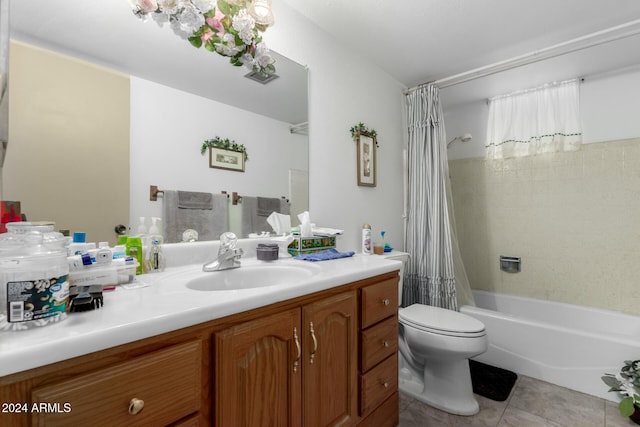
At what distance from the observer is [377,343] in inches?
49.9

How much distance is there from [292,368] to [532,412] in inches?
60.4

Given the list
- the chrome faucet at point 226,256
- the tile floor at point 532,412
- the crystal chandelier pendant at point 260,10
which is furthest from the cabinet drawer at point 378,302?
the crystal chandelier pendant at point 260,10

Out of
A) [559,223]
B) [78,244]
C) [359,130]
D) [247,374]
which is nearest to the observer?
[247,374]

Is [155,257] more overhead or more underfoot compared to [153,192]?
more underfoot

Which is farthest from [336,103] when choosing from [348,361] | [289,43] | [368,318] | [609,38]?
[609,38]

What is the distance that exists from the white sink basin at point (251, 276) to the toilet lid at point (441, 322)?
2.74 ft

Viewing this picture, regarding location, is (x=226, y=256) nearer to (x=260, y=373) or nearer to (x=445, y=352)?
(x=260, y=373)

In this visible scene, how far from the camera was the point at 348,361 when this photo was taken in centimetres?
113

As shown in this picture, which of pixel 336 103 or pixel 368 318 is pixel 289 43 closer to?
pixel 336 103

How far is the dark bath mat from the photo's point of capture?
1713mm

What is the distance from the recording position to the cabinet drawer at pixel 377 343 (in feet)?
3.92

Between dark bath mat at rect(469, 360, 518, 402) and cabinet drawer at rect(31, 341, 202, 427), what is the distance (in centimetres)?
178

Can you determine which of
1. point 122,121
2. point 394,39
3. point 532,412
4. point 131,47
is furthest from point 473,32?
point 532,412

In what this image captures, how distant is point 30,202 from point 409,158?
92.4 inches
